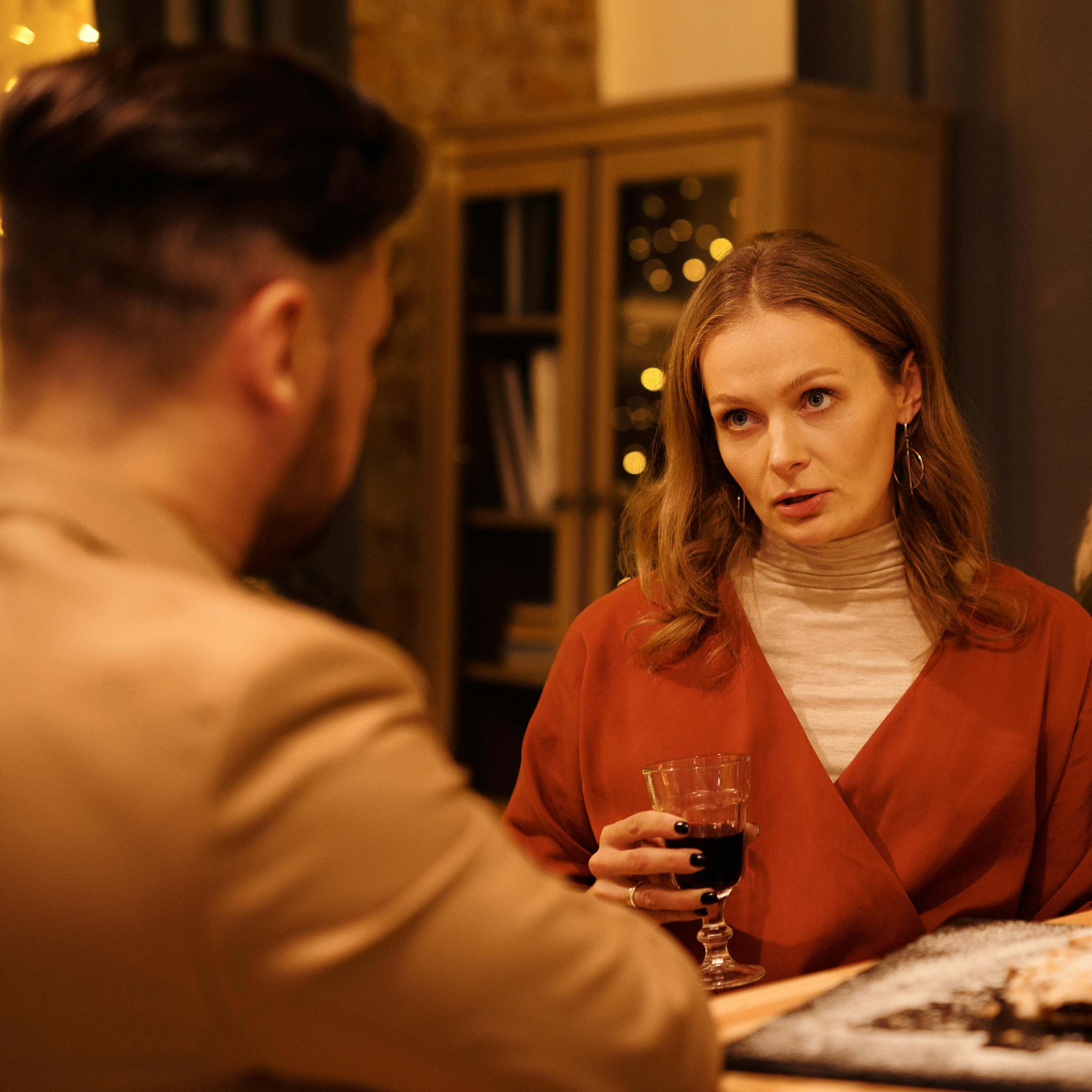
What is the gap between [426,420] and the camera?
13.0 ft

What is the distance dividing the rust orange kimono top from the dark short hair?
3.08ft

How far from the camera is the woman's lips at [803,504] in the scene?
A: 154cm

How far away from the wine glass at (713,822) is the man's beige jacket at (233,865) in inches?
22.0

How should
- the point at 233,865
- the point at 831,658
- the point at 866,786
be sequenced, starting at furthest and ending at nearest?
the point at 831,658, the point at 866,786, the point at 233,865

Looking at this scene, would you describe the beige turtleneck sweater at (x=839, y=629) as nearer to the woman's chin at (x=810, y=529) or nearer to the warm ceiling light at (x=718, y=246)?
the woman's chin at (x=810, y=529)

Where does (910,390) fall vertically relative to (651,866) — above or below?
above

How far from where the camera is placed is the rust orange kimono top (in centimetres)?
140

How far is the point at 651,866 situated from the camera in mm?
1227

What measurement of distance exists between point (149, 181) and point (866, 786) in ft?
3.48

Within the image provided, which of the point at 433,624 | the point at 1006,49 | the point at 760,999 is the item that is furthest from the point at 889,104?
the point at 760,999

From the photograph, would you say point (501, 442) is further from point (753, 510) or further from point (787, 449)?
point (787, 449)

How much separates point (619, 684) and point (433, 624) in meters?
2.43

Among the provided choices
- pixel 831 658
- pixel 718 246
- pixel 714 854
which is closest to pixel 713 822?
pixel 714 854

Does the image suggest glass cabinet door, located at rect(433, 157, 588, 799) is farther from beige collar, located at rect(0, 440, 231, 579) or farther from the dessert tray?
beige collar, located at rect(0, 440, 231, 579)
